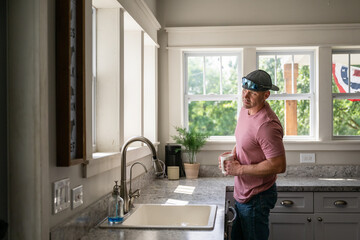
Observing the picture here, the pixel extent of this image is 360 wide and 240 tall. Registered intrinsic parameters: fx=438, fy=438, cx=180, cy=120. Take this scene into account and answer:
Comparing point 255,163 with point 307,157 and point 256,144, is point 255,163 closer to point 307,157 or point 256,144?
point 256,144

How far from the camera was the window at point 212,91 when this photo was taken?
4336 mm

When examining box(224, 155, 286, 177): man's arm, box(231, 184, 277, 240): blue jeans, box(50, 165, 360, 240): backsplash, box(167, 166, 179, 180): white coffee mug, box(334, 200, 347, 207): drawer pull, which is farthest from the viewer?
box(167, 166, 179, 180): white coffee mug

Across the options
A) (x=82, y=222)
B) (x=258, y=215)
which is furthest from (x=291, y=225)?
(x=82, y=222)

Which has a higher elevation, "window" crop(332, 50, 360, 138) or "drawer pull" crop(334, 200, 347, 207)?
"window" crop(332, 50, 360, 138)

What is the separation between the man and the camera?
8.32 feet

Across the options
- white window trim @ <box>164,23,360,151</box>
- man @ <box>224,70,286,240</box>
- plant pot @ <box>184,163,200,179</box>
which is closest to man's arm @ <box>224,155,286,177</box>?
man @ <box>224,70,286,240</box>

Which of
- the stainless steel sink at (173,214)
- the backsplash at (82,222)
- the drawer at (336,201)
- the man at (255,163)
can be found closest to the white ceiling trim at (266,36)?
the drawer at (336,201)

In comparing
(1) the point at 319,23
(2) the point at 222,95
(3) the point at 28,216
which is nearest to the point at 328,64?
(1) the point at 319,23

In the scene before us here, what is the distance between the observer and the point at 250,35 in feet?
13.8

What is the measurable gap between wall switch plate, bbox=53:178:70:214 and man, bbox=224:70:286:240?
3.68 feet

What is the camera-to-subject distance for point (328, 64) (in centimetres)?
416

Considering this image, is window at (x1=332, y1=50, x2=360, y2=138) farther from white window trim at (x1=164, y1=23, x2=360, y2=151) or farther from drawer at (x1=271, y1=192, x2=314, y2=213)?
drawer at (x1=271, y1=192, x2=314, y2=213)

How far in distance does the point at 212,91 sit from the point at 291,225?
59.3 inches

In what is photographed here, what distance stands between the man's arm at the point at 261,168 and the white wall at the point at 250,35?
1.56 m
